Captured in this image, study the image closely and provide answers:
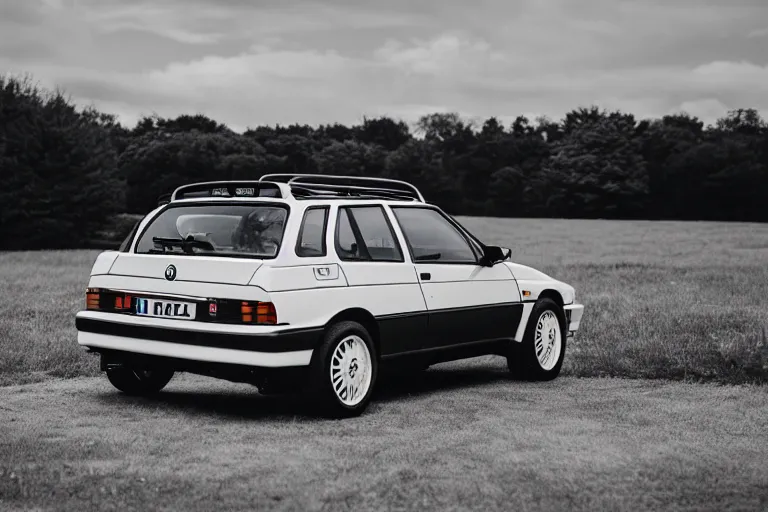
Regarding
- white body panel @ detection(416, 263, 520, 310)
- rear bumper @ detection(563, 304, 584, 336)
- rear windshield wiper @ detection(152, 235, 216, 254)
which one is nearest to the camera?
rear windshield wiper @ detection(152, 235, 216, 254)

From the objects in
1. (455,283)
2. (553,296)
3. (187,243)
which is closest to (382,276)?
(455,283)

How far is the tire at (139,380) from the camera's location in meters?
8.95

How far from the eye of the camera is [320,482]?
573cm

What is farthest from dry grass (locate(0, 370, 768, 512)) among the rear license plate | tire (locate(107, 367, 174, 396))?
the rear license plate

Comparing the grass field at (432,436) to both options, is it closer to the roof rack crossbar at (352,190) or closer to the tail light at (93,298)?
the tail light at (93,298)

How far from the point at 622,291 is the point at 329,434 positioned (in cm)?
1327

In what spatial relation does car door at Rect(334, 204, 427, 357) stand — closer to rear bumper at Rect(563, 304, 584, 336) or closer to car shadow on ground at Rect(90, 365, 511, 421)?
car shadow on ground at Rect(90, 365, 511, 421)

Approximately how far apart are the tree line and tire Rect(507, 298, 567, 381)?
63988mm

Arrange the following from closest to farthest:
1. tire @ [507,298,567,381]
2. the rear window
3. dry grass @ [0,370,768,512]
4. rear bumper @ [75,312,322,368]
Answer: dry grass @ [0,370,768,512] → rear bumper @ [75,312,322,368] → the rear window → tire @ [507,298,567,381]

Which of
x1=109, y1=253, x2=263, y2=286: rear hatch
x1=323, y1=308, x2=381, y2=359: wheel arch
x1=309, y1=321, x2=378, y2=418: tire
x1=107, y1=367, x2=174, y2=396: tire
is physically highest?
x1=109, y1=253, x2=263, y2=286: rear hatch

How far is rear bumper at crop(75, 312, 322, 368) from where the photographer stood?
24.2 feet

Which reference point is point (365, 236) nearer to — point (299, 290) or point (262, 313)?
point (299, 290)

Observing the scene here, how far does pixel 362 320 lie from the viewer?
324 inches

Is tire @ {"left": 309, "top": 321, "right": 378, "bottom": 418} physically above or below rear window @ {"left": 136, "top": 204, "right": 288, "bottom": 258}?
below
